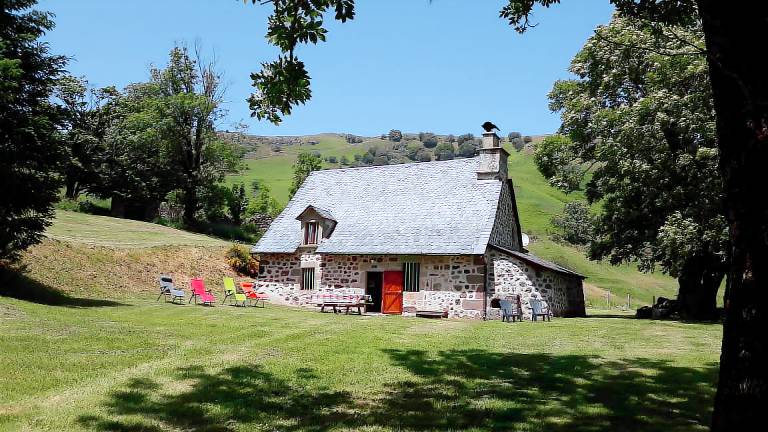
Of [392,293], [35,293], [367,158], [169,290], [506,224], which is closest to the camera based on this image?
[35,293]

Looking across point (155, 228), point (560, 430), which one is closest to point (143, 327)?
point (560, 430)

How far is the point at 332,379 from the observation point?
8.04m

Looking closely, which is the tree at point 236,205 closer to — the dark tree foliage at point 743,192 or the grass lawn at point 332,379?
the grass lawn at point 332,379

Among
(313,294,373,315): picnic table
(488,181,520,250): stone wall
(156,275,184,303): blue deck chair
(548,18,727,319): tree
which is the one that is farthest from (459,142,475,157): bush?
(156,275,184,303): blue deck chair

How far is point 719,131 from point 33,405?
723 cm

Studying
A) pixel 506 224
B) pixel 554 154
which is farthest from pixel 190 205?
pixel 554 154

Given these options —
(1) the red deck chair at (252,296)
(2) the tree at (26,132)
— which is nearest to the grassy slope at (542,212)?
(1) the red deck chair at (252,296)

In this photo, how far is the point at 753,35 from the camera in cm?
386

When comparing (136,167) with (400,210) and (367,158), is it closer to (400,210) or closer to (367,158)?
(400,210)

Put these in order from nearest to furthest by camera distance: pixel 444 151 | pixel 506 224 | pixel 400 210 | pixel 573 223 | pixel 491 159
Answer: pixel 491 159 → pixel 506 224 → pixel 400 210 → pixel 573 223 → pixel 444 151

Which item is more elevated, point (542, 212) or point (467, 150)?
point (467, 150)

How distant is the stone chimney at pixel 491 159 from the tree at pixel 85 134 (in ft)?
92.5

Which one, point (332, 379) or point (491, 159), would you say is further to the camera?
point (491, 159)

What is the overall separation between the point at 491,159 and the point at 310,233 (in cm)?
822
